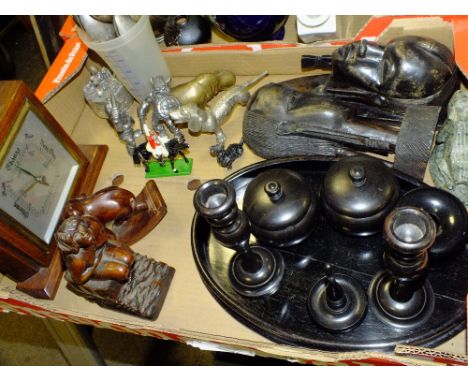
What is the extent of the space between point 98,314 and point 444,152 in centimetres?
65

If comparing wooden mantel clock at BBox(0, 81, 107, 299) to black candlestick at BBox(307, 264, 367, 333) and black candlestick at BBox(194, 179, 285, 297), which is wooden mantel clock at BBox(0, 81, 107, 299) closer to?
black candlestick at BBox(194, 179, 285, 297)

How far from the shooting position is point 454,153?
2.76ft

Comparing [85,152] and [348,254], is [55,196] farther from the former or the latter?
[348,254]

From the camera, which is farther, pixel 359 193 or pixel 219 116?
pixel 219 116

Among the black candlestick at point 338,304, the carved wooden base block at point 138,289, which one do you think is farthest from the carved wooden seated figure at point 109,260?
the black candlestick at point 338,304

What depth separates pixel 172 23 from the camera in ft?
3.93

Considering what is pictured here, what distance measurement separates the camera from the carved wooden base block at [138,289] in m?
0.86

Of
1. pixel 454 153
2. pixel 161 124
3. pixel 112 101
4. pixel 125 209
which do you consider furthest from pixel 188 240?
pixel 454 153

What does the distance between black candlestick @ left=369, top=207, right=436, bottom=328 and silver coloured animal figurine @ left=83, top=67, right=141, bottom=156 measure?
1.85 ft

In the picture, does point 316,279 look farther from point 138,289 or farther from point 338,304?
point 138,289

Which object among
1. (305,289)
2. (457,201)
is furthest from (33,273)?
(457,201)

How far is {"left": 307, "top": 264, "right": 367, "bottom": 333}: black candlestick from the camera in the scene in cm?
79

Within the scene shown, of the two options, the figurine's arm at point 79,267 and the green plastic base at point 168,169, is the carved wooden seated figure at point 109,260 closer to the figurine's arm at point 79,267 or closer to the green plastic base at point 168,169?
the figurine's arm at point 79,267

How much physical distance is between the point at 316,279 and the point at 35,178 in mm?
527
